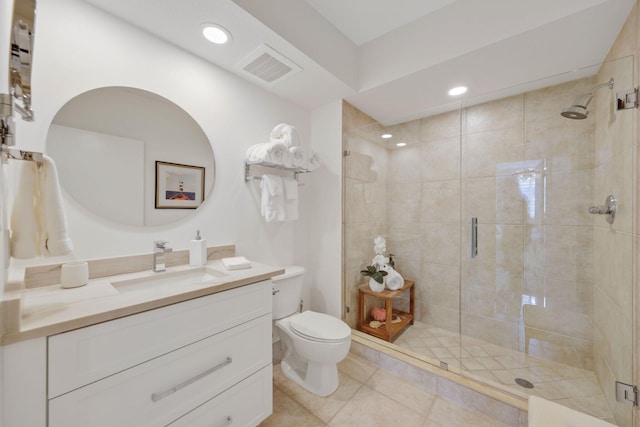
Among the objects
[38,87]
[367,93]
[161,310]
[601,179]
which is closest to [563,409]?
[601,179]

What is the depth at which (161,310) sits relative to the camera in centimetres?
91

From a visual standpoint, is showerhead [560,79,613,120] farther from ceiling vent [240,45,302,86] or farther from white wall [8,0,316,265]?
white wall [8,0,316,265]

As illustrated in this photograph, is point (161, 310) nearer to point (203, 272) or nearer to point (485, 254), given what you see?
point (203, 272)

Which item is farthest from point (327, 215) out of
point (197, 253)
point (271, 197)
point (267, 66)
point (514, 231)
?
point (514, 231)

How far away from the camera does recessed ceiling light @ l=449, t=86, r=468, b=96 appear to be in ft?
6.37

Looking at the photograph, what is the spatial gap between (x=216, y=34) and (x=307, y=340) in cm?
192

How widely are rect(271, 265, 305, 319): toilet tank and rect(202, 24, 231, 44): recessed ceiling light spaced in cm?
151

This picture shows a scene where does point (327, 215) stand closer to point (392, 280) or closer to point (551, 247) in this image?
point (392, 280)

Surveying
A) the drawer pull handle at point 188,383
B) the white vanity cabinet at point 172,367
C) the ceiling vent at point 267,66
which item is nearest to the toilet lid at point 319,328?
the white vanity cabinet at point 172,367

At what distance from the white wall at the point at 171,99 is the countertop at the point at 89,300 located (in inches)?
8.4

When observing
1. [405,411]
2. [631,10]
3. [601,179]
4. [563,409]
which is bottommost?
[405,411]

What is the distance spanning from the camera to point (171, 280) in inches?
51.9

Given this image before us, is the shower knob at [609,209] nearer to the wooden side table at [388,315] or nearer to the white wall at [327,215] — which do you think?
the wooden side table at [388,315]

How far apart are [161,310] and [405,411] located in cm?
150
